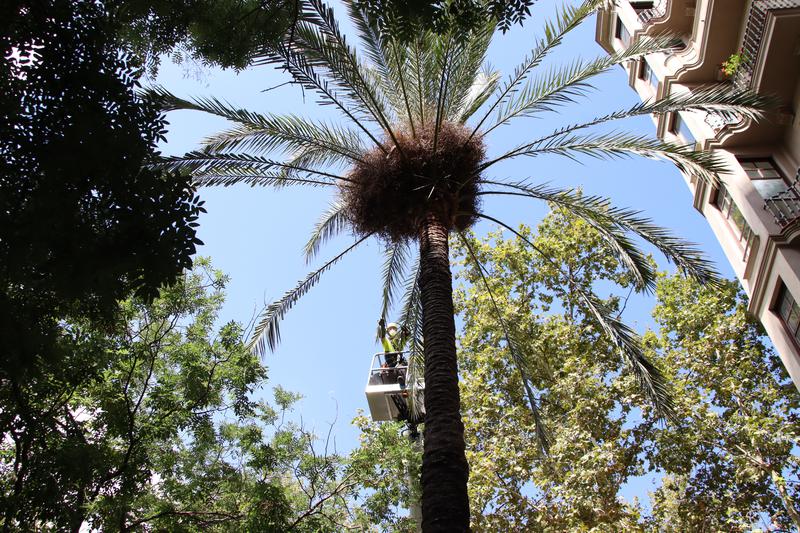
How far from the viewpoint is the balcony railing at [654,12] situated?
17219 millimetres

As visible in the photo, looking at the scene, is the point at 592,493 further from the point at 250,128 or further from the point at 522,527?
the point at 250,128

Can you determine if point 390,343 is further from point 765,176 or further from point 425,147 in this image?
point 765,176

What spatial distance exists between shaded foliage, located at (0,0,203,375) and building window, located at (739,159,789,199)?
13460mm

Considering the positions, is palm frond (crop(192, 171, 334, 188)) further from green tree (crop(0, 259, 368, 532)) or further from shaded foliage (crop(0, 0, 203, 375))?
shaded foliage (crop(0, 0, 203, 375))

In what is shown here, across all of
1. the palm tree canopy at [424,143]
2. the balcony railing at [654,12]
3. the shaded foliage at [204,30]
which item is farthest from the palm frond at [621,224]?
the balcony railing at [654,12]

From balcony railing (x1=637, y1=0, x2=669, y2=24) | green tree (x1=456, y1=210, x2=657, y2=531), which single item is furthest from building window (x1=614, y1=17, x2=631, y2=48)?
green tree (x1=456, y1=210, x2=657, y2=531)

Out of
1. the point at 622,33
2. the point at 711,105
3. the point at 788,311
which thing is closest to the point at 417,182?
the point at 711,105

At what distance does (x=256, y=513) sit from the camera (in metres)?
7.09

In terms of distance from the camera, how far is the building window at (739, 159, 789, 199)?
13305mm

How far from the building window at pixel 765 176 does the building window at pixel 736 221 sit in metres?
0.69

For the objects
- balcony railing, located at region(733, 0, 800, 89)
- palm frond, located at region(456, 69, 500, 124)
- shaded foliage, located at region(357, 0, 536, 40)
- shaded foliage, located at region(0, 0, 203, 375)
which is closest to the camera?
shaded foliage, located at region(0, 0, 203, 375)

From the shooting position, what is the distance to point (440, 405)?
6320 millimetres

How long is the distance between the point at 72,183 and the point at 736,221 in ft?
48.8

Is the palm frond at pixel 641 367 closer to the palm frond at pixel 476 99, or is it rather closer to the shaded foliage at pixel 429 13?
the palm frond at pixel 476 99
